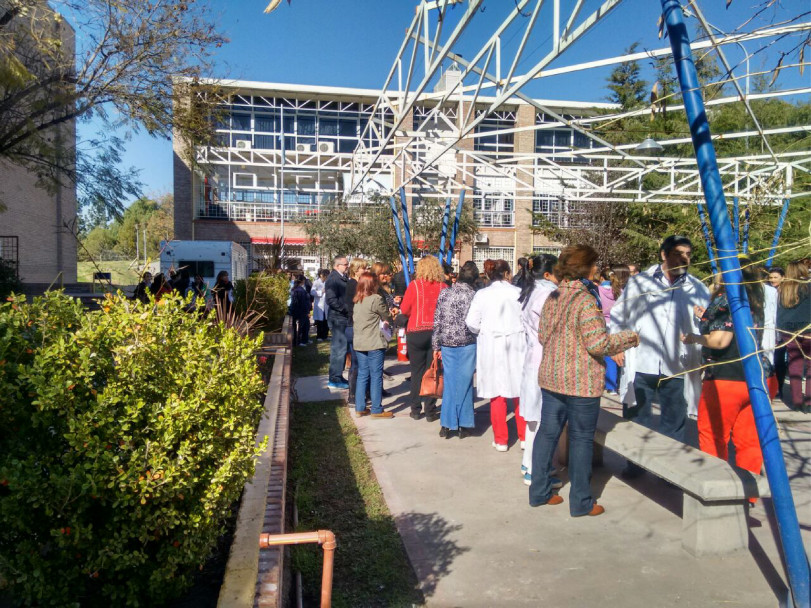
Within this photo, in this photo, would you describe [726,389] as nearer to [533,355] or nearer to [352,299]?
[533,355]

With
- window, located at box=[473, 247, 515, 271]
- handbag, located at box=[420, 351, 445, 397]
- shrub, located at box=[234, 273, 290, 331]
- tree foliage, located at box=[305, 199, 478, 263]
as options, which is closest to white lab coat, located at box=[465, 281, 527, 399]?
handbag, located at box=[420, 351, 445, 397]

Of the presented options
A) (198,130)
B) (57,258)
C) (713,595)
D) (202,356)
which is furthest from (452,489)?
(57,258)

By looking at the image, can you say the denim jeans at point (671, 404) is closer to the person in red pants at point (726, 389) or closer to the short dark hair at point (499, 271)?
the person in red pants at point (726, 389)

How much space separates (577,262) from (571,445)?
130cm

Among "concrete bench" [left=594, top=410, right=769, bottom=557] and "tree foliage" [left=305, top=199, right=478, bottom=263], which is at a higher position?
"tree foliage" [left=305, top=199, right=478, bottom=263]

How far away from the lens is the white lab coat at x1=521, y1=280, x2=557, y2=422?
16.7 feet

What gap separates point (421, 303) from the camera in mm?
7152

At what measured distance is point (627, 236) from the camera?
24.7m

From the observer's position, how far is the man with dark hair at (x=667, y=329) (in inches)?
196

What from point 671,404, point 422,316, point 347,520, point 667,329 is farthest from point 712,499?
point 422,316

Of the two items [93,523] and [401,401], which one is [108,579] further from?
[401,401]

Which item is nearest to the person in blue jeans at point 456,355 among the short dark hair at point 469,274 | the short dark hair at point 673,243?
the short dark hair at point 469,274

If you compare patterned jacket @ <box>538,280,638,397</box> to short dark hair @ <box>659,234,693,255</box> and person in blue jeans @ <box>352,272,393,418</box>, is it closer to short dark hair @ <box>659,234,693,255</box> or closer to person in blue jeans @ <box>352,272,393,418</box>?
short dark hair @ <box>659,234,693,255</box>

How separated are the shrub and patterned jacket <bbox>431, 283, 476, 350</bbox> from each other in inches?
225
